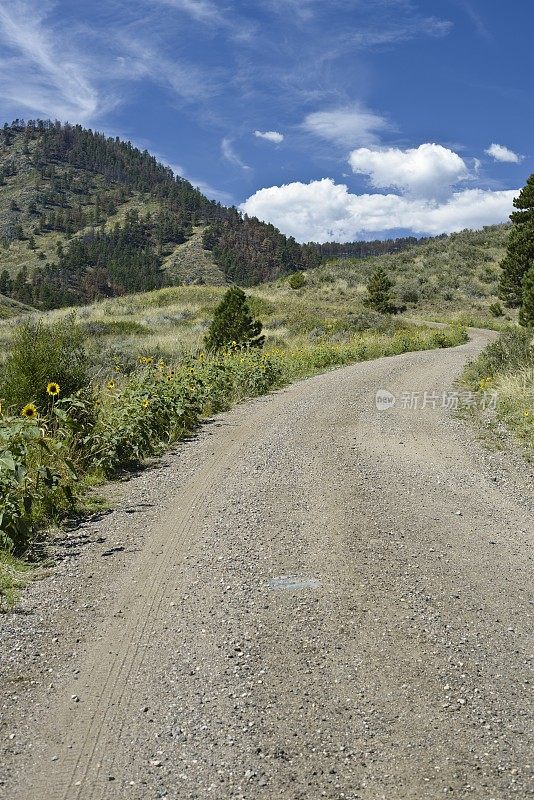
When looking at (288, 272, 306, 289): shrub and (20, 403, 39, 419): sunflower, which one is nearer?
(20, 403, 39, 419): sunflower

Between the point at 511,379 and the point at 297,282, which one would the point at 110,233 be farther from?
the point at 511,379

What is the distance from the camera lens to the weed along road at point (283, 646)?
2.63 m

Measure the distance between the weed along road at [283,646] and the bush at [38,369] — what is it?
2.37m

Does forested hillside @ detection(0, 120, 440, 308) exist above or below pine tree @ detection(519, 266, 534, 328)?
above

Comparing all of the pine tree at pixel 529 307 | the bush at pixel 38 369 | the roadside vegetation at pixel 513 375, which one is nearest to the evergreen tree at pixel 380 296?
the pine tree at pixel 529 307

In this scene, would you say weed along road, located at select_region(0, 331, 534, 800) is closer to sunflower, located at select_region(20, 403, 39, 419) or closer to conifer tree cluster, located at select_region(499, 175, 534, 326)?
sunflower, located at select_region(20, 403, 39, 419)

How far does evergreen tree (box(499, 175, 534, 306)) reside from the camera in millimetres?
35438

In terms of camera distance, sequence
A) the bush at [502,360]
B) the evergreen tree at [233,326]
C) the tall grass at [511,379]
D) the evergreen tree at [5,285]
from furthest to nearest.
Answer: the evergreen tree at [5,285], the evergreen tree at [233,326], the bush at [502,360], the tall grass at [511,379]

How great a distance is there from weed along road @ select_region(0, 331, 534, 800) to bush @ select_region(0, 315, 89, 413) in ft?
7.78

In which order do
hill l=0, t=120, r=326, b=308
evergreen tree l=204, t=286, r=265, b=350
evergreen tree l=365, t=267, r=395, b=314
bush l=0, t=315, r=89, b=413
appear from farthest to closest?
hill l=0, t=120, r=326, b=308 < evergreen tree l=365, t=267, r=395, b=314 < evergreen tree l=204, t=286, r=265, b=350 < bush l=0, t=315, r=89, b=413

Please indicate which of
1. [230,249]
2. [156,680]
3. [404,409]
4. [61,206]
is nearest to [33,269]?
[230,249]

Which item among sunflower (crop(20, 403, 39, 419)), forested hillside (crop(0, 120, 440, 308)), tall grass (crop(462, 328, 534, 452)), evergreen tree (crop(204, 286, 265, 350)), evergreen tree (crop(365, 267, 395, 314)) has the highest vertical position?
forested hillside (crop(0, 120, 440, 308))

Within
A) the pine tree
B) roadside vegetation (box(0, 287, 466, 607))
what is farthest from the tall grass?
the pine tree

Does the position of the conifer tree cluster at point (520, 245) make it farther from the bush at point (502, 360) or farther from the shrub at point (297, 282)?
the bush at point (502, 360)
